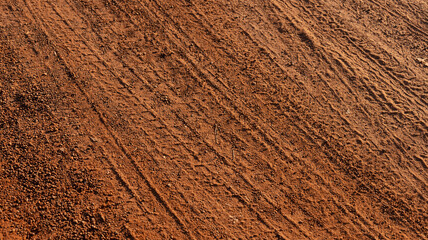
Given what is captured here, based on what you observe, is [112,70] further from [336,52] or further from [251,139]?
[336,52]

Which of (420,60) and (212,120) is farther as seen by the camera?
(420,60)

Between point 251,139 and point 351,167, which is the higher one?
point 351,167

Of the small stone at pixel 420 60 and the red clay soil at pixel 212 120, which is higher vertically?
the small stone at pixel 420 60

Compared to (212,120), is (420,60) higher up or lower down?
higher up

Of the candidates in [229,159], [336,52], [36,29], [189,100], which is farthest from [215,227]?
[36,29]

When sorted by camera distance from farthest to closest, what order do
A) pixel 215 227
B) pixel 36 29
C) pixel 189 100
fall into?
pixel 36 29 < pixel 189 100 < pixel 215 227

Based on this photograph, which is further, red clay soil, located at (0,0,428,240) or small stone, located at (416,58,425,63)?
small stone, located at (416,58,425,63)

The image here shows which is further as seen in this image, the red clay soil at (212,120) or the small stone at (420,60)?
the small stone at (420,60)

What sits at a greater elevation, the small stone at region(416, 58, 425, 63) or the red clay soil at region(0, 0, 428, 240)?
the small stone at region(416, 58, 425, 63)
